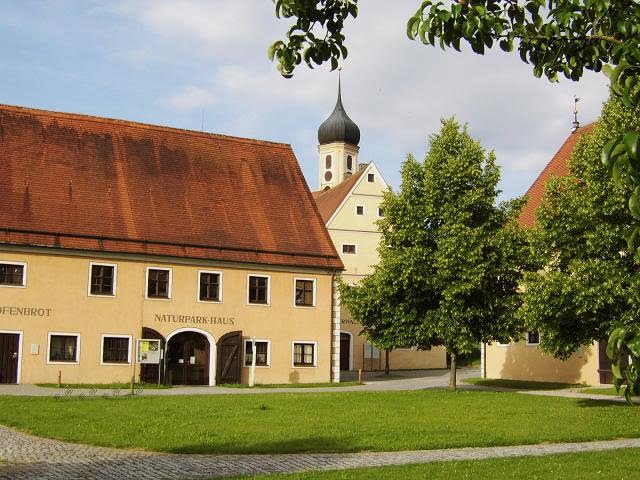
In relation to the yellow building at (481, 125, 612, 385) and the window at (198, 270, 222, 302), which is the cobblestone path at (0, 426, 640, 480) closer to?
the window at (198, 270, 222, 302)

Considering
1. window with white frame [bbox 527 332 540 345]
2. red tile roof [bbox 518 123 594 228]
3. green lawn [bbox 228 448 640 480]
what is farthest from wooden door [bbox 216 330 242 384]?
green lawn [bbox 228 448 640 480]

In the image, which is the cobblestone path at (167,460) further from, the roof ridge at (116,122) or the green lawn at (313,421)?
the roof ridge at (116,122)

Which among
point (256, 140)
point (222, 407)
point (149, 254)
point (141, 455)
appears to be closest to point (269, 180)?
point (256, 140)

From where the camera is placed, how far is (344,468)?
12289 millimetres

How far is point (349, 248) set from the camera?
55.5 metres

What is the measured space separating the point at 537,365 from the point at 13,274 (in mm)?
22721

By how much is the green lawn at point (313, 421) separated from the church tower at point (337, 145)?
189 feet

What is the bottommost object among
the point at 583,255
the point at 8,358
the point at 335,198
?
the point at 8,358

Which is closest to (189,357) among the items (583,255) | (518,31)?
(583,255)

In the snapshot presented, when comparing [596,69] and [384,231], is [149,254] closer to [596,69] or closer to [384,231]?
[384,231]

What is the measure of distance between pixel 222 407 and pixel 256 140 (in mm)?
22412

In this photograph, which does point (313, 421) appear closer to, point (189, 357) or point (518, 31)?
point (518, 31)

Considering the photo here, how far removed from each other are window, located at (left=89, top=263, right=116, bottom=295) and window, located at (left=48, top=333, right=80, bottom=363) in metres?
1.94

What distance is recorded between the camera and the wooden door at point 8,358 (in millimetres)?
31156
